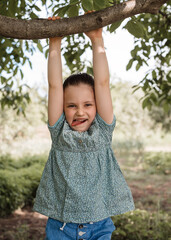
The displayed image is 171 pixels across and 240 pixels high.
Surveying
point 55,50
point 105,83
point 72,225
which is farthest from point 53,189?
point 55,50

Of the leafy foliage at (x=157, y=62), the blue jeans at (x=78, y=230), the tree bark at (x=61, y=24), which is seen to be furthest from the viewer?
the leafy foliage at (x=157, y=62)

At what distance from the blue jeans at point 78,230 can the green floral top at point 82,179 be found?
0.25 feet

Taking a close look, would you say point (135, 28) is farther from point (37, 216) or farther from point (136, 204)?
point (136, 204)

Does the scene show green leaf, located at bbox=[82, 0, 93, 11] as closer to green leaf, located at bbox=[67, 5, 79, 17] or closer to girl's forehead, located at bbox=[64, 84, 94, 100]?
green leaf, located at bbox=[67, 5, 79, 17]

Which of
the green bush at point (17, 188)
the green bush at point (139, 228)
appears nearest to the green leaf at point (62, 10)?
the green bush at point (139, 228)

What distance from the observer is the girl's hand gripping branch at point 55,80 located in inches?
66.4

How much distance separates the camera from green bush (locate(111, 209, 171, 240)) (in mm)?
3719

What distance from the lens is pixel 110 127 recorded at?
179 cm

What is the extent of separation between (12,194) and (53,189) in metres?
3.95

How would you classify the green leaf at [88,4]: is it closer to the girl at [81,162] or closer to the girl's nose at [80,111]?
the girl at [81,162]

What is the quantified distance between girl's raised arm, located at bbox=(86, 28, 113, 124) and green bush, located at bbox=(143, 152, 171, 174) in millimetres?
8505

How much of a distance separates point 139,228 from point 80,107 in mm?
2699

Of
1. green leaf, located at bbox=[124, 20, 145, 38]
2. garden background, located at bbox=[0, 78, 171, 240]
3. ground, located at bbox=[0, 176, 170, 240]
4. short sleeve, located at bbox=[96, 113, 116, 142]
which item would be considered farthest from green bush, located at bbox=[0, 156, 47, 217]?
green leaf, located at bbox=[124, 20, 145, 38]

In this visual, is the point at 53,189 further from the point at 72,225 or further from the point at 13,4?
the point at 13,4
